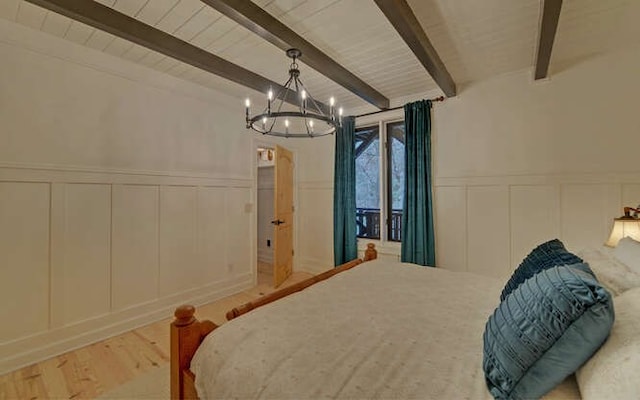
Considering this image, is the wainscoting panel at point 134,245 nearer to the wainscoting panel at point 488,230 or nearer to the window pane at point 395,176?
the window pane at point 395,176

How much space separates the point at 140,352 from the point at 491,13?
390 centimetres

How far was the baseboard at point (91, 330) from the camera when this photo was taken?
2.23 meters

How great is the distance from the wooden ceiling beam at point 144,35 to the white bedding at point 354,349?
7.26ft

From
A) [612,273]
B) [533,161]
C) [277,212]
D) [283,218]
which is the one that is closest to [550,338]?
[612,273]

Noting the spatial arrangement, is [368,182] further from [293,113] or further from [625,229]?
[625,229]

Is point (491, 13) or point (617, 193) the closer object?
point (491, 13)

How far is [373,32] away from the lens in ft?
7.91

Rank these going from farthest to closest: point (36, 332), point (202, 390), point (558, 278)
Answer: point (36, 332) → point (202, 390) → point (558, 278)

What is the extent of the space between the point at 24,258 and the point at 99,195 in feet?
2.29

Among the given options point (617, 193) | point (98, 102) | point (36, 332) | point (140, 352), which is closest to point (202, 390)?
point (140, 352)

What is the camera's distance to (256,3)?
2.02m

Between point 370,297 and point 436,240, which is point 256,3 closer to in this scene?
point 370,297

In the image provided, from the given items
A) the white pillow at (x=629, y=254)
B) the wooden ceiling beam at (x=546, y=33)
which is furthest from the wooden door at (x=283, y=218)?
the white pillow at (x=629, y=254)

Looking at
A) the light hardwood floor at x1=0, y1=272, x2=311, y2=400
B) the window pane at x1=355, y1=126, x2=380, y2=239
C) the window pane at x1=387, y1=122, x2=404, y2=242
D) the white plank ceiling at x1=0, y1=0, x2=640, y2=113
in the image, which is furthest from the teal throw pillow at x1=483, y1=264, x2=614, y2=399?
the window pane at x1=355, y1=126, x2=380, y2=239
